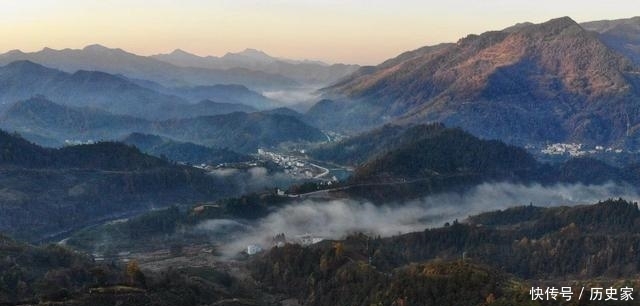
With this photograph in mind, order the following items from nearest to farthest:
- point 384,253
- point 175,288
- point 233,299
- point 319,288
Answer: point 175,288, point 233,299, point 319,288, point 384,253

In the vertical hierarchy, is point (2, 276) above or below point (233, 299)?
above

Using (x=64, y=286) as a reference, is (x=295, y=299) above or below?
below

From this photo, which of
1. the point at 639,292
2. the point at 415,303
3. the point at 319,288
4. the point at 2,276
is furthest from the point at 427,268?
the point at 2,276

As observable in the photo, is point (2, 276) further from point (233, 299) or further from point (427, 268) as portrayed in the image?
point (427, 268)

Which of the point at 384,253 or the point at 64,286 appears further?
the point at 384,253

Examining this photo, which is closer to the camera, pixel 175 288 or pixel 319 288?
pixel 175 288

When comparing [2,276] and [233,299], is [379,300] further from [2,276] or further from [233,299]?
[2,276]

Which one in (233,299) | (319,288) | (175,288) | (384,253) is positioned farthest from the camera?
(384,253)

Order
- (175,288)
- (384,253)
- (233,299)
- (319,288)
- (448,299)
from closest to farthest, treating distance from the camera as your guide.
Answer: (448,299), (175,288), (233,299), (319,288), (384,253)

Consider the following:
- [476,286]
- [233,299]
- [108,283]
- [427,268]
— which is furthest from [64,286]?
[476,286]
